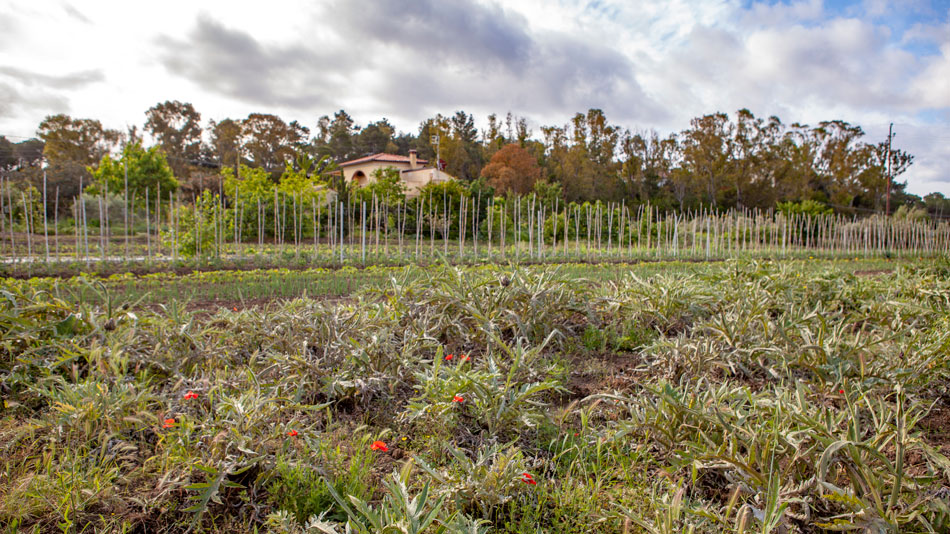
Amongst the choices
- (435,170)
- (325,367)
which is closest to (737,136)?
(435,170)

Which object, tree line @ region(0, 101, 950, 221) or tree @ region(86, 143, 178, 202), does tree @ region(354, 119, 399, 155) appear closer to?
tree line @ region(0, 101, 950, 221)

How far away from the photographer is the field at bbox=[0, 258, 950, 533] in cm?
158

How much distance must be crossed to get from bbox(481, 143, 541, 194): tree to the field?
2915 cm

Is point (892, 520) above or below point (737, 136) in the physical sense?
below

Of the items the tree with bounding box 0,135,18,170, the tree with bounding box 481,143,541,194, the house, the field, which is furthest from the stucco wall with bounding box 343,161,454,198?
the field

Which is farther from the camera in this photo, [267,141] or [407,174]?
[267,141]

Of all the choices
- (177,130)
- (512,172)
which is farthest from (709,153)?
(177,130)

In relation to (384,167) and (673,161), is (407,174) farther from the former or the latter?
(673,161)

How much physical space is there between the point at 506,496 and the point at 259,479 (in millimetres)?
906

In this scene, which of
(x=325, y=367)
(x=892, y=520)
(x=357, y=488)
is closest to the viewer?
(x=892, y=520)

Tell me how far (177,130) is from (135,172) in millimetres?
30694

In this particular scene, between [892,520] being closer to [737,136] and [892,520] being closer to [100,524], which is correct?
[100,524]

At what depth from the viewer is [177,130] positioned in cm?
5119

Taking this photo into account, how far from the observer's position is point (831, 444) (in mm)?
1497
